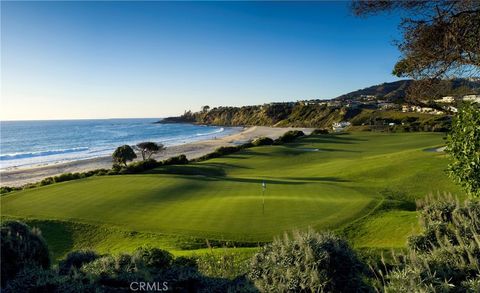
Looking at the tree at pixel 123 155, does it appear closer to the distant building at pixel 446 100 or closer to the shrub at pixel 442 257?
the distant building at pixel 446 100

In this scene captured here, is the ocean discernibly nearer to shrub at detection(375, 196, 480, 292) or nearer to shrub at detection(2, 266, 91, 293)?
shrub at detection(2, 266, 91, 293)

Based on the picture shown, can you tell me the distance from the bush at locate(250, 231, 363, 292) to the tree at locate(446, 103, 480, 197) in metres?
5.78

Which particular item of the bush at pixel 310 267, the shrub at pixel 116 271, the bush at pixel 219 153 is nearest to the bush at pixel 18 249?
the shrub at pixel 116 271

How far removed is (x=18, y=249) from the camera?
6.47 meters

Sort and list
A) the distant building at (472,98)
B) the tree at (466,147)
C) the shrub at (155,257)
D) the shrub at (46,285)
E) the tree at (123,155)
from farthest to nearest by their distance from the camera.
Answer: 1. the tree at (123,155)
2. the distant building at (472,98)
3. the tree at (466,147)
4. the shrub at (155,257)
5. the shrub at (46,285)

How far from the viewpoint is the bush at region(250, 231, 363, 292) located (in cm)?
572

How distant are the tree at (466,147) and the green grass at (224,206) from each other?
8.80ft

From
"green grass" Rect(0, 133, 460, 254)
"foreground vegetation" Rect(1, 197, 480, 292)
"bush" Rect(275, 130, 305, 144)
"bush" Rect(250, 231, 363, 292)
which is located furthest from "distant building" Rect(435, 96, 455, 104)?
"bush" Rect(275, 130, 305, 144)

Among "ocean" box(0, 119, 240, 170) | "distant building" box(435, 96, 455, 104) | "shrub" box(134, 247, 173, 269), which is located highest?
"distant building" box(435, 96, 455, 104)

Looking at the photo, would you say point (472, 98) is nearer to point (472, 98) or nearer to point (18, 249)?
point (472, 98)

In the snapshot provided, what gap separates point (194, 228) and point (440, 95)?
982cm

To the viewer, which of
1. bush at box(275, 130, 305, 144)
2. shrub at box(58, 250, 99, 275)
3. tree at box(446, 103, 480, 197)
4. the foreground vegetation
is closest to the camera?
the foreground vegetation

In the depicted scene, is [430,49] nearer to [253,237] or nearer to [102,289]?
[253,237]

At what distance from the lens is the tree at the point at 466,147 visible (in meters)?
9.97
